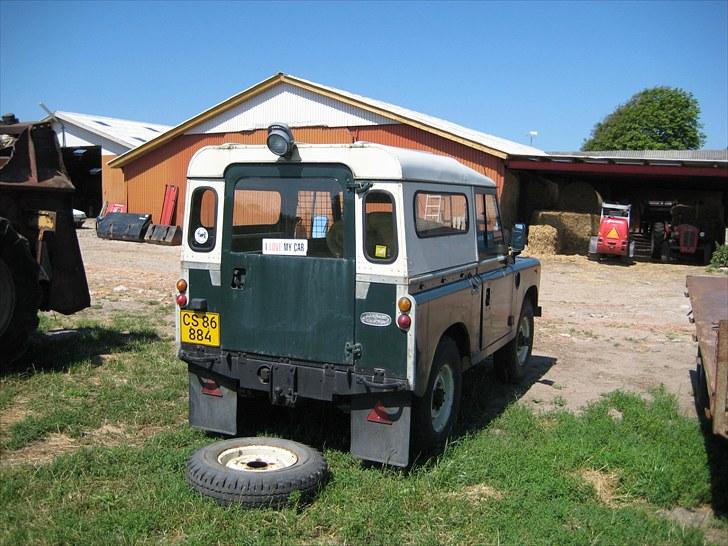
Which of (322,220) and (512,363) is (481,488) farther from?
(512,363)

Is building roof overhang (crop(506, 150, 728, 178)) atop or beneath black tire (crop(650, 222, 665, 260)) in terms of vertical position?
atop

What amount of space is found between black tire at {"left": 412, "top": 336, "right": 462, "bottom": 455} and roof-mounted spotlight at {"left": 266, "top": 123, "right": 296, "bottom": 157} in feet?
5.93

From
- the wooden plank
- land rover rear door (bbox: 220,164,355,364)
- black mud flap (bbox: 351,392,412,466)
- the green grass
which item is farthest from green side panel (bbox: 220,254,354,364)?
the wooden plank

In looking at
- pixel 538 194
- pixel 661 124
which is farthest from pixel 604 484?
pixel 661 124

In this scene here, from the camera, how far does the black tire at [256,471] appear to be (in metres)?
4.11

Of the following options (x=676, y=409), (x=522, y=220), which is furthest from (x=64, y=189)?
(x=522, y=220)

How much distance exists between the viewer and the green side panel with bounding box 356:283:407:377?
456 centimetres

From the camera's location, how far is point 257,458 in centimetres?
471

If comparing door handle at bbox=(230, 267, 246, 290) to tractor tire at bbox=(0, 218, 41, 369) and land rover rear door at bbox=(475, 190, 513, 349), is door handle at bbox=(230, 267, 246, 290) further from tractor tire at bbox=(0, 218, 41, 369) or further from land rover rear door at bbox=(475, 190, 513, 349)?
tractor tire at bbox=(0, 218, 41, 369)

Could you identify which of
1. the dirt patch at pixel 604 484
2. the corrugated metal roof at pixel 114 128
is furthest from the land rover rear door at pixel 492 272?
the corrugated metal roof at pixel 114 128

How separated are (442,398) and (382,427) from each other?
2.60 feet

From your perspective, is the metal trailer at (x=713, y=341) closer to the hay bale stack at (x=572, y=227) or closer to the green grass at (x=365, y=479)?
the green grass at (x=365, y=479)

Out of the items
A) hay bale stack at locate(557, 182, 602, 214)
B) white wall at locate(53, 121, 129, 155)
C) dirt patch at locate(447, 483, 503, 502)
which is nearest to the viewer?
dirt patch at locate(447, 483, 503, 502)

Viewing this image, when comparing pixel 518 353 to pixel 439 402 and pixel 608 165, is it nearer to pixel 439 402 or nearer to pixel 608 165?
pixel 439 402
